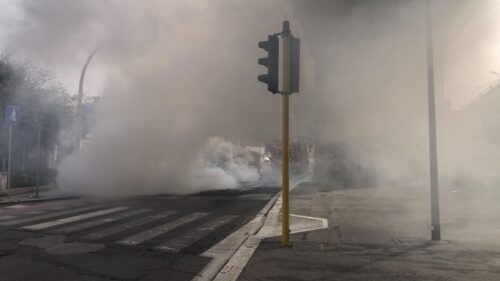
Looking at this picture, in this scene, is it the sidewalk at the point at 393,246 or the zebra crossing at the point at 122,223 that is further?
the zebra crossing at the point at 122,223

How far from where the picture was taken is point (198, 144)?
36.4ft

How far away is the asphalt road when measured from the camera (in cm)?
385

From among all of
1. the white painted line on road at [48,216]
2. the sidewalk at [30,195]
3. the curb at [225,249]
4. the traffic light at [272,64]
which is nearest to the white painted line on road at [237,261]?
the curb at [225,249]

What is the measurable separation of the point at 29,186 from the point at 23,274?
9231mm

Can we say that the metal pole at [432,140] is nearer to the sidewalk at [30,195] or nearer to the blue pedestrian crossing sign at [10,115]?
the sidewalk at [30,195]

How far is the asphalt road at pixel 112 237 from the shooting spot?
385 centimetres

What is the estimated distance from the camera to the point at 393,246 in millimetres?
4602

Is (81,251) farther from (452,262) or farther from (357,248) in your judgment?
(452,262)

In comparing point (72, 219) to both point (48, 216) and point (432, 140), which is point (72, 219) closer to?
point (48, 216)

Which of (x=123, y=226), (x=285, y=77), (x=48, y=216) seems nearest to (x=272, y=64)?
(x=285, y=77)

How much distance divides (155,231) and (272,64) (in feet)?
8.59

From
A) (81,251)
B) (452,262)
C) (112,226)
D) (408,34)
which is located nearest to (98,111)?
(112,226)

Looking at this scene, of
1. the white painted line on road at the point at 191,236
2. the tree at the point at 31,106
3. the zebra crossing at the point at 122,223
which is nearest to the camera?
the white painted line on road at the point at 191,236

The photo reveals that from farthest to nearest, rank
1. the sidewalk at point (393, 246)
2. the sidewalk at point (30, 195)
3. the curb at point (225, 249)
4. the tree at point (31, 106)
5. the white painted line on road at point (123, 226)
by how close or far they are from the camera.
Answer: the tree at point (31, 106)
the sidewalk at point (30, 195)
the white painted line on road at point (123, 226)
the curb at point (225, 249)
the sidewalk at point (393, 246)
